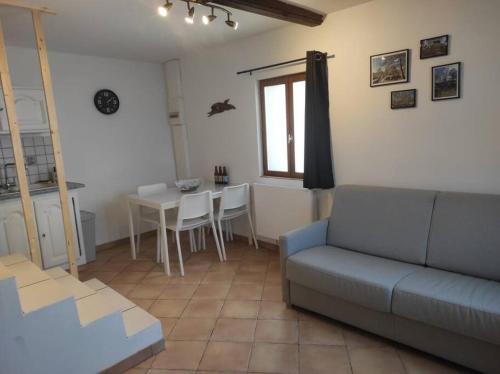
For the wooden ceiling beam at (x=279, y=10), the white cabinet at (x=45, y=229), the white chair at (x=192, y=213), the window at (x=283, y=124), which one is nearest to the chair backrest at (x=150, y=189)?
the white chair at (x=192, y=213)

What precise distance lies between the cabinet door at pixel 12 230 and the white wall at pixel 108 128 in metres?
0.87

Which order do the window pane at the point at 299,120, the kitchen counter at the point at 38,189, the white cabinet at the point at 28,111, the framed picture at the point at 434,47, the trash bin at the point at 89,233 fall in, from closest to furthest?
the framed picture at the point at 434,47 < the kitchen counter at the point at 38,189 < the white cabinet at the point at 28,111 < the window pane at the point at 299,120 < the trash bin at the point at 89,233

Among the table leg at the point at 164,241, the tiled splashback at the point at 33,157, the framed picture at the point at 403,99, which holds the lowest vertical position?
the table leg at the point at 164,241

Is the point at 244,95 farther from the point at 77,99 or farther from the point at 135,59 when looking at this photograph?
the point at 77,99

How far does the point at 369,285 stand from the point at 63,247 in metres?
2.94

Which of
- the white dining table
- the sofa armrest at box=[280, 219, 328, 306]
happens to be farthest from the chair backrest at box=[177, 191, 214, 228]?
the sofa armrest at box=[280, 219, 328, 306]

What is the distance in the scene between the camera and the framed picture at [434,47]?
2.41m

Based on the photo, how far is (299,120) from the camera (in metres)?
3.49

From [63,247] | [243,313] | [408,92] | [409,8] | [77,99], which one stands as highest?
[409,8]

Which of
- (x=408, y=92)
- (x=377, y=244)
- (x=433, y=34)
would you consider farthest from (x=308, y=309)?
(x=433, y=34)

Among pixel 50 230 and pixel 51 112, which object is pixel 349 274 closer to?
pixel 51 112

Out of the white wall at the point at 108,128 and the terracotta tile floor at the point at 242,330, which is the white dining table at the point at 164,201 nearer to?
the terracotta tile floor at the point at 242,330

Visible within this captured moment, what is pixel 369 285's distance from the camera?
2078mm

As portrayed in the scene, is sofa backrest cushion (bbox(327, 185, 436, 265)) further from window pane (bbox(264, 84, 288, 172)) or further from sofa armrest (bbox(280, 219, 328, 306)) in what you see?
window pane (bbox(264, 84, 288, 172))
